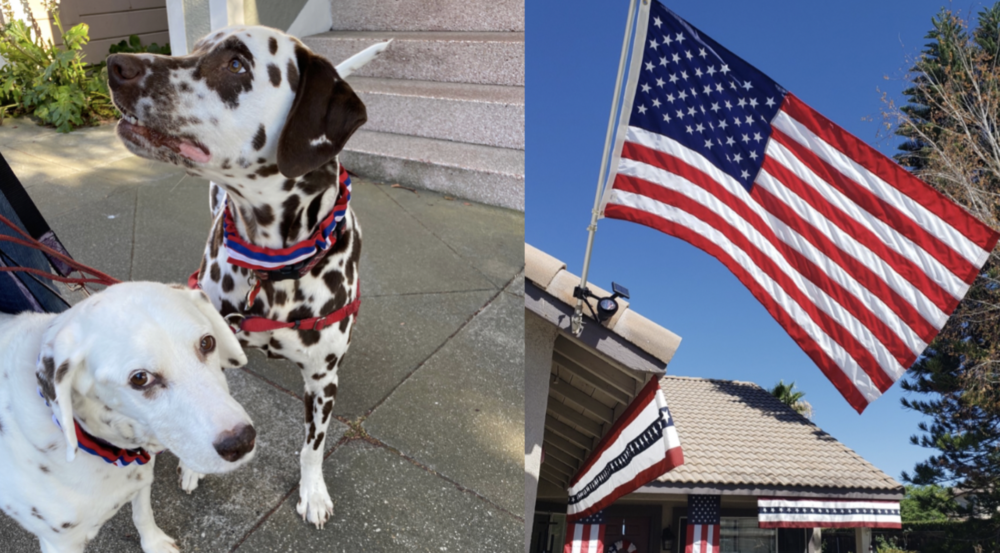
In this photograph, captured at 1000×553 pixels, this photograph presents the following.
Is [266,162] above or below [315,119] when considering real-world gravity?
below

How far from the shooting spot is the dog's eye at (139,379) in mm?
1379

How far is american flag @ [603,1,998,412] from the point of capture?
4059mm

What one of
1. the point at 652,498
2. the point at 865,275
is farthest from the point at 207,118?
the point at 652,498

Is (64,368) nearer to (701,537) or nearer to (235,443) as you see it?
(235,443)

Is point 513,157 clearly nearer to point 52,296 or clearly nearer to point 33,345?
point 52,296

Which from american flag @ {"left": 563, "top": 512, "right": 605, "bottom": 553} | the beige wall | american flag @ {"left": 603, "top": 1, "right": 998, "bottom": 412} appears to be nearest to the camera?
american flag @ {"left": 603, "top": 1, "right": 998, "bottom": 412}

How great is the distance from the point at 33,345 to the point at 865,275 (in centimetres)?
447

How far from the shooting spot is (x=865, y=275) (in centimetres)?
432

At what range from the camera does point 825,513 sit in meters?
8.14

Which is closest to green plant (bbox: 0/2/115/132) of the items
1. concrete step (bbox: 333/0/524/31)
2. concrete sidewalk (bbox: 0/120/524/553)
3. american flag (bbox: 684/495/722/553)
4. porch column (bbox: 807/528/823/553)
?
concrete sidewalk (bbox: 0/120/524/553)

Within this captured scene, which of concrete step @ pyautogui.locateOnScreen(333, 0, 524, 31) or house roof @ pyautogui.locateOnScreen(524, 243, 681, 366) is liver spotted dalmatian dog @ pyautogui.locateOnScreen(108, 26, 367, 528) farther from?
concrete step @ pyautogui.locateOnScreen(333, 0, 524, 31)

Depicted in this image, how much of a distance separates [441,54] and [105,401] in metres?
5.05

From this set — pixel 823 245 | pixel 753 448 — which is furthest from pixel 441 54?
pixel 753 448

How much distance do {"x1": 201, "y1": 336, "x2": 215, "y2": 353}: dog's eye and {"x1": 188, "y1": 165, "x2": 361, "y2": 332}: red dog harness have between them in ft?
1.78
